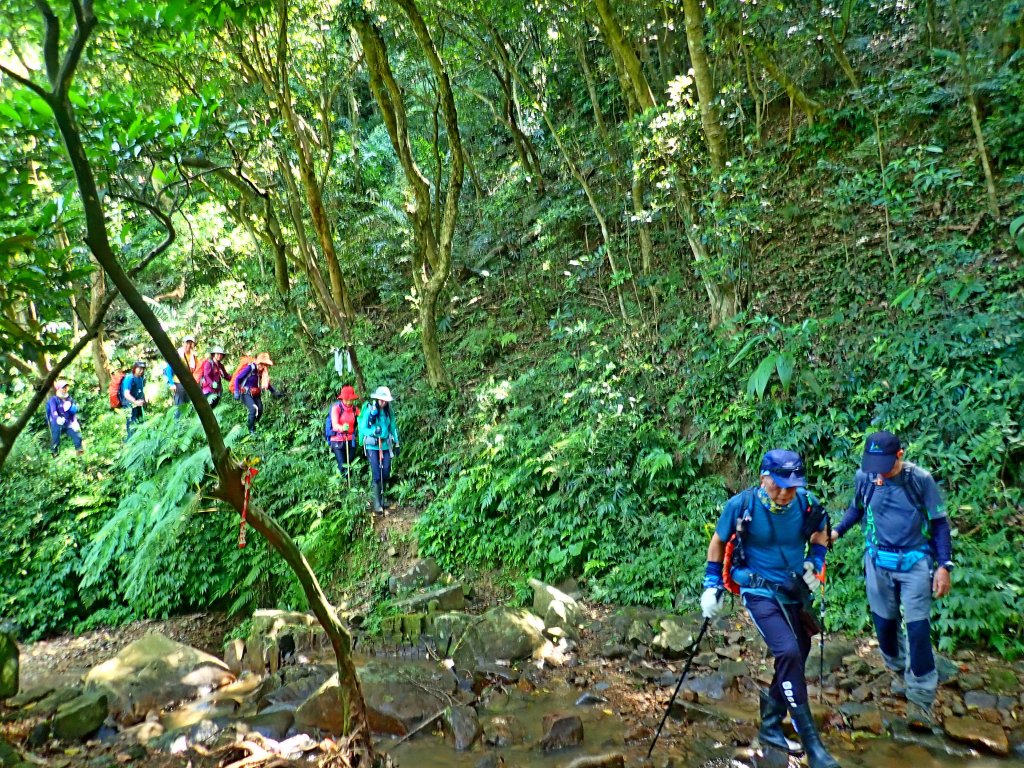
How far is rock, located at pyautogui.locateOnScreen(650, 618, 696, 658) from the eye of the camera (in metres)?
6.11

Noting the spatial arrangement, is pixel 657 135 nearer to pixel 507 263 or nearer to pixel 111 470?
pixel 507 263

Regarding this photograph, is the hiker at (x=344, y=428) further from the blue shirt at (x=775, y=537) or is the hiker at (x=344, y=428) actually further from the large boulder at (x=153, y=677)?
the blue shirt at (x=775, y=537)

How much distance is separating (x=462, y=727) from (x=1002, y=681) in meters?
4.09

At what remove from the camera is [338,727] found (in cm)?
535

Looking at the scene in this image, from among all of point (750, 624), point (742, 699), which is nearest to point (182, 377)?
point (742, 699)

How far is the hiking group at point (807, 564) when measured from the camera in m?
4.12

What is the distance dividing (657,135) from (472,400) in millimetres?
5205

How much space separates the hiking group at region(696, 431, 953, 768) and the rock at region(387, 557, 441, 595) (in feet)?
16.5

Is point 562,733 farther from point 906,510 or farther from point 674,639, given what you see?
point 906,510

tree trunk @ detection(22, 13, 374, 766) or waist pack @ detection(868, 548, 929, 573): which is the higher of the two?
tree trunk @ detection(22, 13, 374, 766)

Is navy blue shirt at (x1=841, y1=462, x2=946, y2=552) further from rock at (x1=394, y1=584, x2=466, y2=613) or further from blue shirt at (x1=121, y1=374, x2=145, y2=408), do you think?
blue shirt at (x1=121, y1=374, x2=145, y2=408)

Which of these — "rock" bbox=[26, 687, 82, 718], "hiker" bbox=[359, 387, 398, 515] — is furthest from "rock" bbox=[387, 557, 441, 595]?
"rock" bbox=[26, 687, 82, 718]

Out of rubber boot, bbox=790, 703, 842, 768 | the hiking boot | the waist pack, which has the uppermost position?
the waist pack

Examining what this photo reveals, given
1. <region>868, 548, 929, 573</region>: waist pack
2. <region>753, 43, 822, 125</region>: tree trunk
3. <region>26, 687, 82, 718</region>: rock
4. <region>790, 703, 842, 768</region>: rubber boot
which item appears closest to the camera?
<region>790, 703, 842, 768</region>: rubber boot
